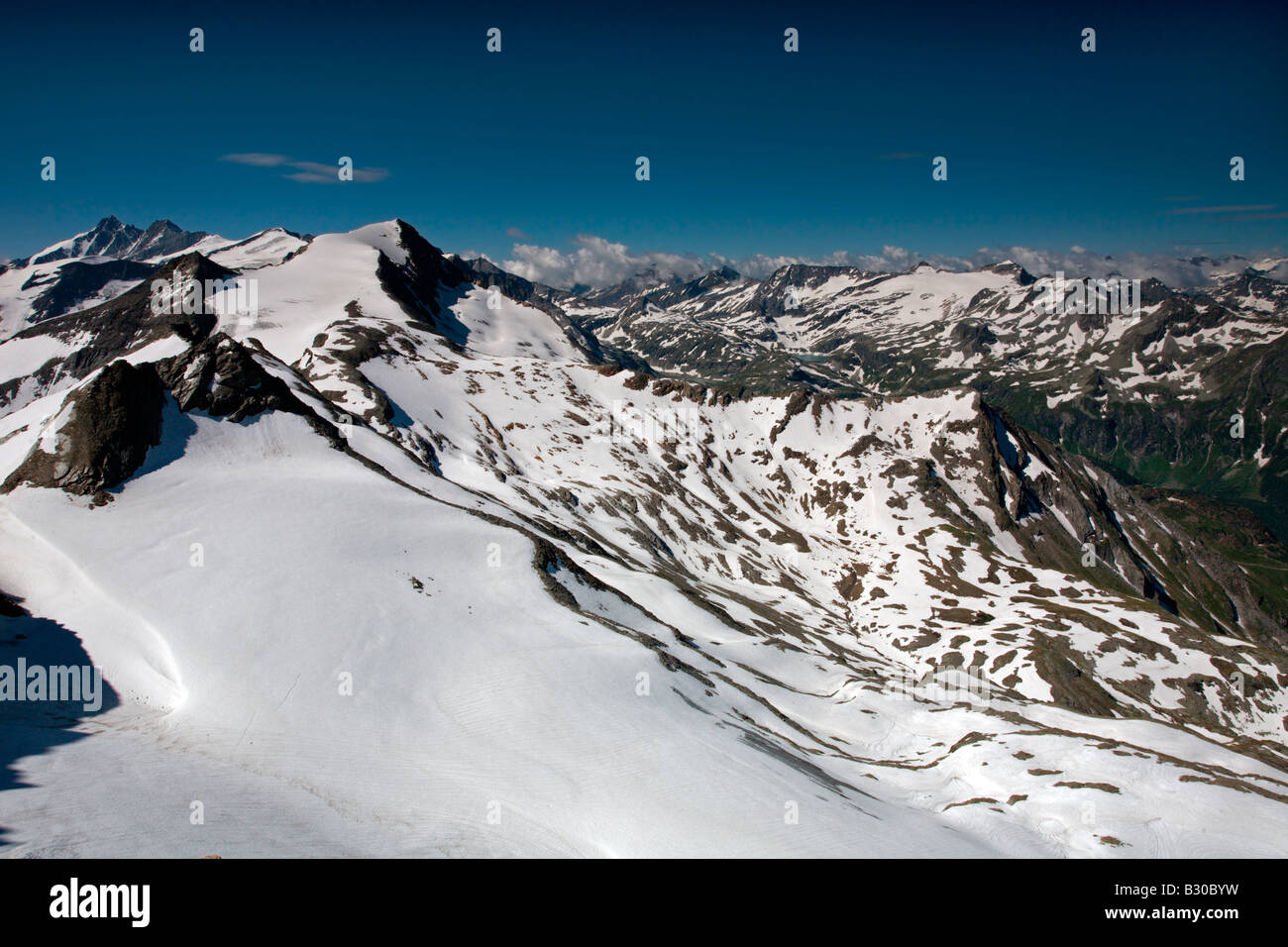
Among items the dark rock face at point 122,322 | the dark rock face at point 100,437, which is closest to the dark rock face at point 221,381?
the dark rock face at point 100,437

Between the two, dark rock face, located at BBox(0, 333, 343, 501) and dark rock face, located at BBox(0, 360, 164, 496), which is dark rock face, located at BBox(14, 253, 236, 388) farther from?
dark rock face, located at BBox(0, 360, 164, 496)

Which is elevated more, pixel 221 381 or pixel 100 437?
pixel 221 381

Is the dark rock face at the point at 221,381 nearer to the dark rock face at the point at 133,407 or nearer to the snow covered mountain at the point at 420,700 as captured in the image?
the dark rock face at the point at 133,407

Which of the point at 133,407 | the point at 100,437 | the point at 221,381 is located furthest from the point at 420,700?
the point at 221,381

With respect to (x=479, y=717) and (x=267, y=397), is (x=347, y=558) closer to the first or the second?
(x=479, y=717)

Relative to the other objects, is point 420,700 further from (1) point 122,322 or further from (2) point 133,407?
(1) point 122,322

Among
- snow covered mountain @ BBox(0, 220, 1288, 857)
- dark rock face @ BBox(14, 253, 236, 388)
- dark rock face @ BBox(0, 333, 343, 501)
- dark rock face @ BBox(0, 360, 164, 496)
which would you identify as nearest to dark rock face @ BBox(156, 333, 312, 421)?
dark rock face @ BBox(0, 333, 343, 501)

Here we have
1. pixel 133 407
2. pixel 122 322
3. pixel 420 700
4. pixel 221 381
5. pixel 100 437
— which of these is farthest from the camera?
pixel 122 322

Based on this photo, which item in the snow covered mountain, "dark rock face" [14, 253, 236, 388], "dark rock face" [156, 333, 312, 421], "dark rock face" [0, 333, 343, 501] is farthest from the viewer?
"dark rock face" [14, 253, 236, 388]

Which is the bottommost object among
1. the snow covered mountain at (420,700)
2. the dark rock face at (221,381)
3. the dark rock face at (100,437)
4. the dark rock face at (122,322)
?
the snow covered mountain at (420,700)
